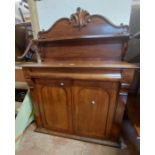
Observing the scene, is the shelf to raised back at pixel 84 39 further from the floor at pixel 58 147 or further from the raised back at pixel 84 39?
the floor at pixel 58 147

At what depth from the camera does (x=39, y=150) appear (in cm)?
136

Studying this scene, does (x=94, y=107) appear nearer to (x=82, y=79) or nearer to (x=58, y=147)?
(x=82, y=79)

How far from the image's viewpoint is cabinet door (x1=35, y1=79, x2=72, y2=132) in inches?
51.1

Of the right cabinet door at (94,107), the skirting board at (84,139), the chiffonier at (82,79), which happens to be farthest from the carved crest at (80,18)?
the skirting board at (84,139)

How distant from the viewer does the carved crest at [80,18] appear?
1.35 meters

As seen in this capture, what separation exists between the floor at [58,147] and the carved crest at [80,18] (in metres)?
1.38

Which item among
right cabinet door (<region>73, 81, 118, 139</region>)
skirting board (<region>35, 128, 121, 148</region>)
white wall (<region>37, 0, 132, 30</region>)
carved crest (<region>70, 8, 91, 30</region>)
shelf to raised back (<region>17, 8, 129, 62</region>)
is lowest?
skirting board (<region>35, 128, 121, 148</region>)

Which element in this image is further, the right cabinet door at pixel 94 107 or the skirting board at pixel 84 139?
the skirting board at pixel 84 139

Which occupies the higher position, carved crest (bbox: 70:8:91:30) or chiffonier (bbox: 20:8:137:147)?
carved crest (bbox: 70:8:91:30)

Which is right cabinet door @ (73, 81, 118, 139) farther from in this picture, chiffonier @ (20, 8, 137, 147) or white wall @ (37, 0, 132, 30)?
white wall @ (37, 0, 132, 30)

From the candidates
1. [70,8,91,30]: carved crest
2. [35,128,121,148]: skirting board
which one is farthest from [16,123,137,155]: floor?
[70,8,91,30]: carved crest

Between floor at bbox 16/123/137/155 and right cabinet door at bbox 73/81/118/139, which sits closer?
right cabinet door at bbox 73/81/118/139

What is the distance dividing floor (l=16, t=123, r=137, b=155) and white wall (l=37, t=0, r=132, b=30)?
1.42m
